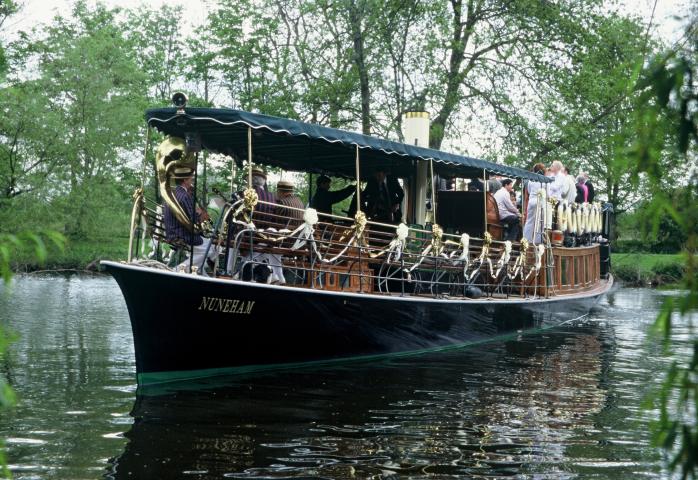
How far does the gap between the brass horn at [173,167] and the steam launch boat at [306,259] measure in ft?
0.06

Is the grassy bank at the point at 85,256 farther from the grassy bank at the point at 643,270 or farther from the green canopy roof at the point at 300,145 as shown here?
the green canopy roof at the point at 300,145

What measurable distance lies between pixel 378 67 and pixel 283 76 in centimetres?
335

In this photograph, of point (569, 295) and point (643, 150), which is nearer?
point (643, 150)

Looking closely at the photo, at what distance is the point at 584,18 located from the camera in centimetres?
2572

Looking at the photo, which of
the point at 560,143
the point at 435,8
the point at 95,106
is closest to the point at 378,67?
the point at 435,8

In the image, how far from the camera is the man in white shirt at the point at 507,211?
643 inches

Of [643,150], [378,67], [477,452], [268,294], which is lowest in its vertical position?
[477,452]

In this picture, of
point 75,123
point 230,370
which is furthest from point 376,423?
point 75,123

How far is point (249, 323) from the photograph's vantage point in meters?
10.9

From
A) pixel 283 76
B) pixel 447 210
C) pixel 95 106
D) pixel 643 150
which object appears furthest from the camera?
pixel 95 106

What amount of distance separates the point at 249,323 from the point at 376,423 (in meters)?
2.57

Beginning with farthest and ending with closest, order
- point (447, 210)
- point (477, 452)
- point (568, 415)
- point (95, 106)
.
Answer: point (95, 106)
point (447, 210)
point (568, 415)
point (477, 452)

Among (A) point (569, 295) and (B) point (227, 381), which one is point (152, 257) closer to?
(B) point (227, 381)

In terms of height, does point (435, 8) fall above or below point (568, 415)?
above
